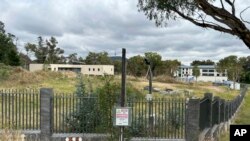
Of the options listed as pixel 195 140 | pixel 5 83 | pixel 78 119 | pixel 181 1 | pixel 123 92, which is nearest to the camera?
pixel 123 92

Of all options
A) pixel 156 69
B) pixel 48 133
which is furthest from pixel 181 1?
pixel 156 69

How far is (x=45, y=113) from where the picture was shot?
13.5m

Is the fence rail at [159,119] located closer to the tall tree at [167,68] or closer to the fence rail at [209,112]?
the fence rail at [209,112]

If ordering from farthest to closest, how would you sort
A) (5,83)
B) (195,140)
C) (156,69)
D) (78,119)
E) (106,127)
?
(156,69) < (5,83) < (78,119) < (195,140) < (106,127)

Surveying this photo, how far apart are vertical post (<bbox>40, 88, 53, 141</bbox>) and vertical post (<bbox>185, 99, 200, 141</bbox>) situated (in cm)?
442

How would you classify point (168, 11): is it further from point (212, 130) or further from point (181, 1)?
point (212, 130)

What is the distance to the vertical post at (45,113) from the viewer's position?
13.4 m

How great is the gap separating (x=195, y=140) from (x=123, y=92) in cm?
388

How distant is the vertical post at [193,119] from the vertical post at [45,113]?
4.42 metres

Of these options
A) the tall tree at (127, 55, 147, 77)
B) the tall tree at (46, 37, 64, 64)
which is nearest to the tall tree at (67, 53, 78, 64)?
the tall tree at (46, 37, 64, 64)

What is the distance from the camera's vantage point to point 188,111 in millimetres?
13078

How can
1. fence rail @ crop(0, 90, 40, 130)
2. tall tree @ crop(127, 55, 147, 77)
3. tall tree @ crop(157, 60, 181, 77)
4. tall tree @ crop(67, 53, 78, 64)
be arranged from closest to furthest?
fence rail @ crop(0, 90, 40, 130)
tall tree @ crop(127, 55, 147, 77)
tall tree @ crop(157, 60, 181, 77)
tall tree @ crop(67, 53, 78, 64)

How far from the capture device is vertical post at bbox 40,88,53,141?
44.0 feet

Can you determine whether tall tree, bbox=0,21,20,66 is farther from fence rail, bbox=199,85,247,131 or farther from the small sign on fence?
the small sign on fence
